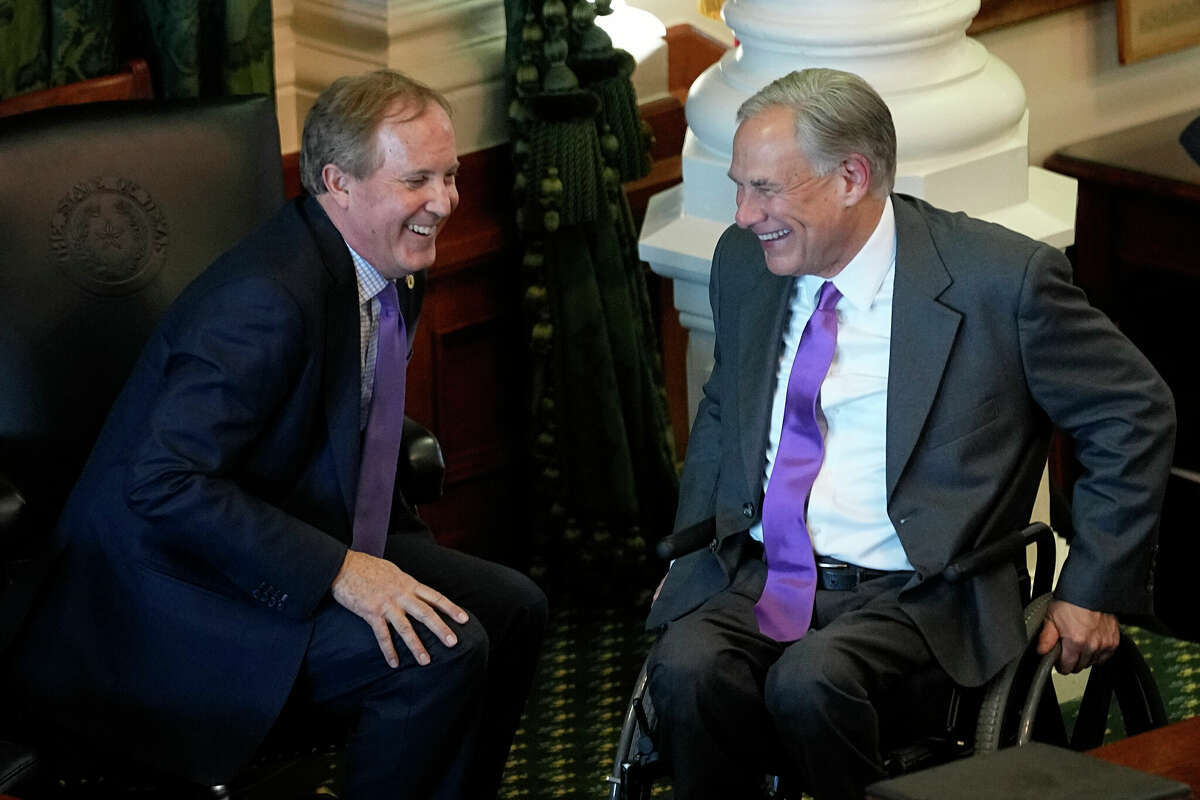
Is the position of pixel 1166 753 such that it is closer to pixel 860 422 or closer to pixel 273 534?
pixel 860 422

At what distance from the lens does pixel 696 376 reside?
345 cm

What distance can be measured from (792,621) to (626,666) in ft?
3.71

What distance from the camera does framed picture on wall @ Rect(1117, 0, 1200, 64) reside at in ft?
14.6

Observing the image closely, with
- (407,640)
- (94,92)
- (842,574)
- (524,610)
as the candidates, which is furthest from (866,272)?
(94,92)

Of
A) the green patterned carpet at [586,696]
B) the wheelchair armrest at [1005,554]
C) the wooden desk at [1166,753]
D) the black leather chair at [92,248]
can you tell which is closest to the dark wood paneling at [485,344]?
the green patterned carpet at [586,696]

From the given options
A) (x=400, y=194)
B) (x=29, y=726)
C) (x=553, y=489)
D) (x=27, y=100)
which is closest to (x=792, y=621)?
(x=400, y=194)

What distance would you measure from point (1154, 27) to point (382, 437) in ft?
8.83

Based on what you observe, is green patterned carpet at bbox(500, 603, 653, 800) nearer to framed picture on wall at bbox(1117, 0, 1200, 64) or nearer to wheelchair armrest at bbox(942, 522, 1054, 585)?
wheelchair armrest at bbox(942, 522, 1054, 585)

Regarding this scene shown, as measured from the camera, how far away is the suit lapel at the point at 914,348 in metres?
2.45

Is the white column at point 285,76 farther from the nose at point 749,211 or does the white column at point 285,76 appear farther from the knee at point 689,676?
the knee at point 689,676

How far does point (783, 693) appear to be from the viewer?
7.72 ft

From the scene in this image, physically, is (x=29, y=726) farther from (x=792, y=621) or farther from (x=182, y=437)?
(x=792, y=621)

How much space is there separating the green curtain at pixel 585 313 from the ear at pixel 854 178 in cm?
111

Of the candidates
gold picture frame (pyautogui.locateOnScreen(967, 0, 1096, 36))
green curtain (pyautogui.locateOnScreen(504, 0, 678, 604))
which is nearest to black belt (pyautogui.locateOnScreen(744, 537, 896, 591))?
green curtain (pyautogui.locateOnScreen(504, 0, 678, 604))
